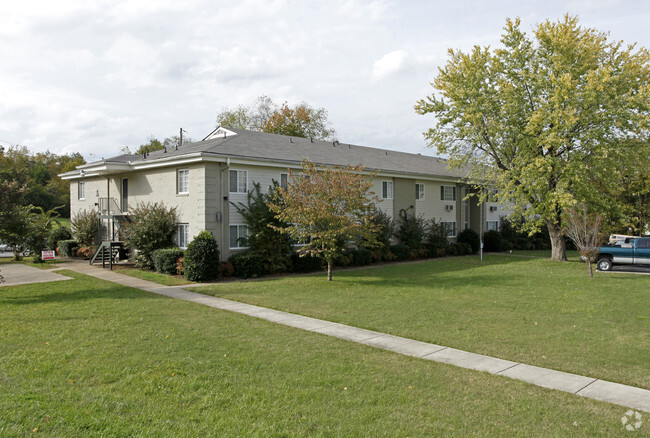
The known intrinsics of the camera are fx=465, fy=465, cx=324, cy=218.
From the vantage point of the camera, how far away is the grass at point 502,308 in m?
8.24

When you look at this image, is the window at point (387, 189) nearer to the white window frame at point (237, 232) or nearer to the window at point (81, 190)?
the white window frame at point (237, 232)

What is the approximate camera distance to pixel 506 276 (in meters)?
19.8

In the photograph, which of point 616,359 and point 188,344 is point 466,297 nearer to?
point 616,359

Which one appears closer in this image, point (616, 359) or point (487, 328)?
point (616, 359)

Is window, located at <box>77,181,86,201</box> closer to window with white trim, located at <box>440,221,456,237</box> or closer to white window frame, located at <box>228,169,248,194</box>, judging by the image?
white window frame, located at <box>228,169,248,194</box>

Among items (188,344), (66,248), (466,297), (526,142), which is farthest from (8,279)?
(526,142)

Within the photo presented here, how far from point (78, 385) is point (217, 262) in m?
12.7

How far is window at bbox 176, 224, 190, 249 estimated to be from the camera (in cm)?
2121

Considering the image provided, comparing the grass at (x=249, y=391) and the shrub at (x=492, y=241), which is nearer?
the grass at (x=249, y=391)

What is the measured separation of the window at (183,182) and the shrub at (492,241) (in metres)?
22.2

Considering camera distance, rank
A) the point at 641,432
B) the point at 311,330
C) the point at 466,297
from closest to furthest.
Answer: the point at 641,432 < the point at 311,330 < the point at 466,297

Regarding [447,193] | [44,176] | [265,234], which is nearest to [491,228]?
[447,193]

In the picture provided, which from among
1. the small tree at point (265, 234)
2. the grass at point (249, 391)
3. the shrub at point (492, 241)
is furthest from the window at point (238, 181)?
the shrub at point (492, 241)

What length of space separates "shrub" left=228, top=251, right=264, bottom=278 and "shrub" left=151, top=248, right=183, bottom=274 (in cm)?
233
